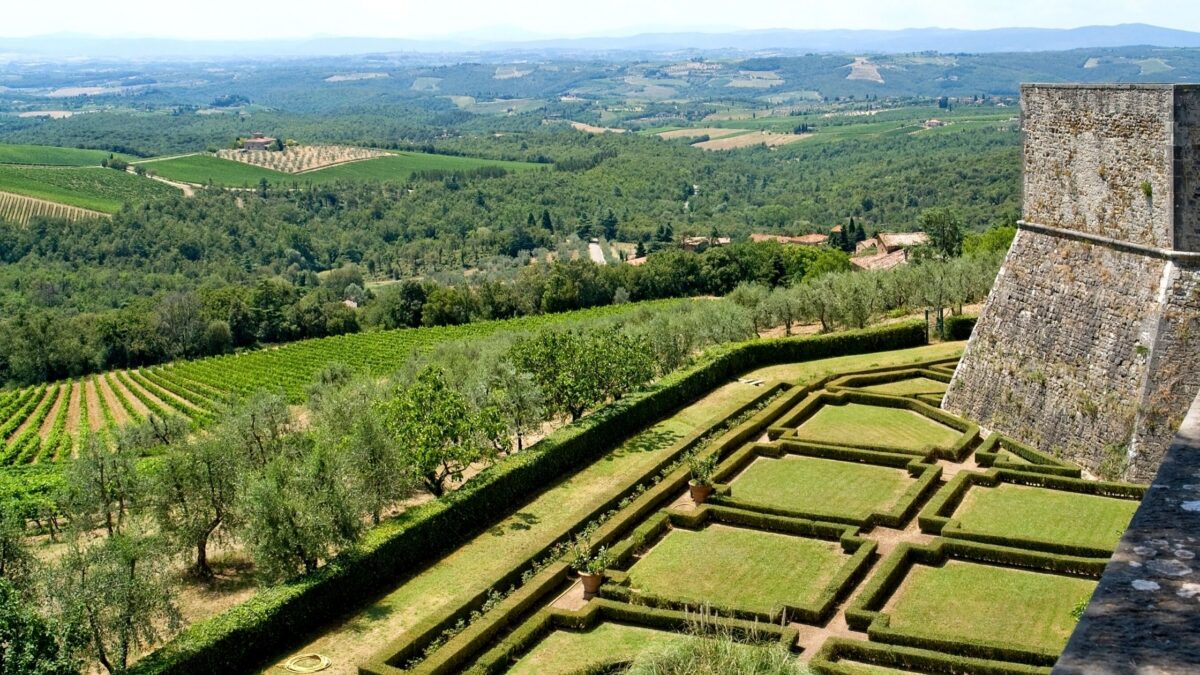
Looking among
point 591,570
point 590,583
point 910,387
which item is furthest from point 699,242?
point 590,583

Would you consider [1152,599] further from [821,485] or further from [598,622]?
[821,485]

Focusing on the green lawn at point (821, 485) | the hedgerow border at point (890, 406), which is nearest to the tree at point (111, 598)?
the green lawn at point (821, 485)

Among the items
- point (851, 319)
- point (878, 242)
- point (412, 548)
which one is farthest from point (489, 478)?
point (878, 242)

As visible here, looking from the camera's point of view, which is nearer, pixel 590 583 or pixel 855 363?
pixel 590 583

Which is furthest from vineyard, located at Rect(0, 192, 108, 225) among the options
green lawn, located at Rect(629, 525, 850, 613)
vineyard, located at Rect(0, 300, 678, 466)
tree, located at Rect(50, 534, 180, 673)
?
green lawn, located at Rect(629, 525, 850, 613)

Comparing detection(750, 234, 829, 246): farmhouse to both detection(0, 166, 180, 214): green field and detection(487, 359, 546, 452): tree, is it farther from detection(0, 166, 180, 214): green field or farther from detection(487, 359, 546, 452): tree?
detection(0, 166, 180, 214): green field
